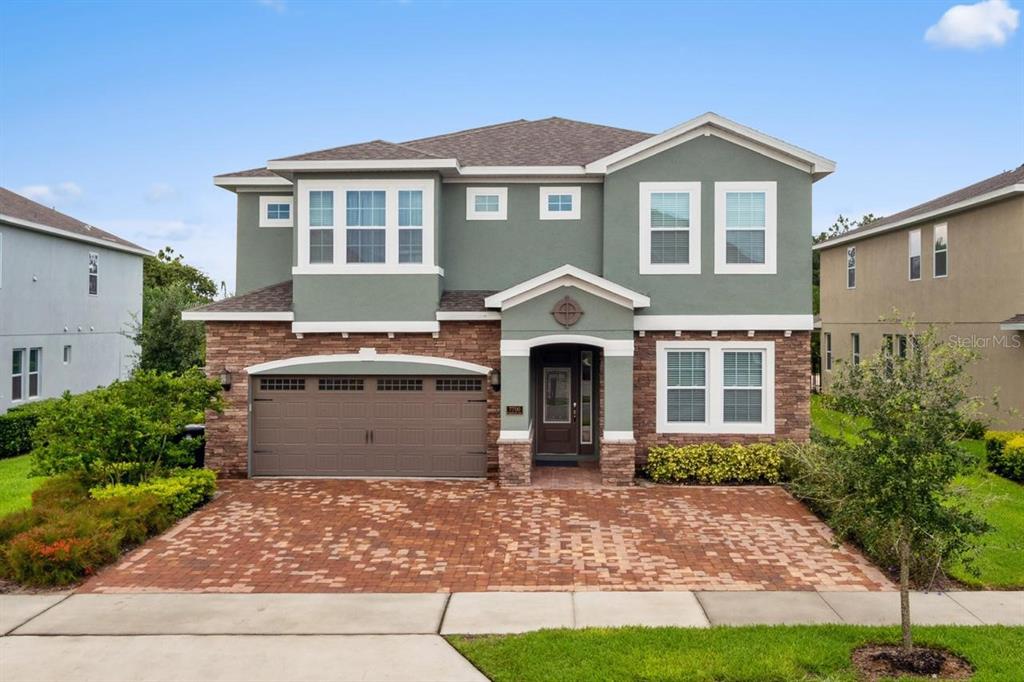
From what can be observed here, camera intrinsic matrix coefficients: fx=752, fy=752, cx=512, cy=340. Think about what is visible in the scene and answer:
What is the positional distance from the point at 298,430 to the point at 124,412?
153 inches

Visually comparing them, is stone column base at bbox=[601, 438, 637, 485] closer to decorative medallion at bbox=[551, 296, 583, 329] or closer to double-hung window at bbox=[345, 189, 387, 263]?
decorative medallion at bbox=[551, 296, 583, 329]

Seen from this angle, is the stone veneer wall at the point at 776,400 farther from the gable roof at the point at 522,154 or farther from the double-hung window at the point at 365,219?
the double-hung window at the point at 365,219

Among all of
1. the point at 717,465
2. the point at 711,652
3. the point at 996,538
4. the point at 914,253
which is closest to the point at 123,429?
the point at 711,652

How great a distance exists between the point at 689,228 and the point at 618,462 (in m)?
5.03

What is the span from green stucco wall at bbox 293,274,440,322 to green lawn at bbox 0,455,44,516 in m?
5.81

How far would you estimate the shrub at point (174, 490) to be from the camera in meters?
12.1

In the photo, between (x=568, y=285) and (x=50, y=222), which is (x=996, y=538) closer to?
(x=568, y=285)

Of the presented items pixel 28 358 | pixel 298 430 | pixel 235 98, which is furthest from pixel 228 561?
pixel 28 358

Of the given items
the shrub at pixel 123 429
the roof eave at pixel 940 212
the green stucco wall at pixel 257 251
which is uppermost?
the roof eave at pixel 940 212

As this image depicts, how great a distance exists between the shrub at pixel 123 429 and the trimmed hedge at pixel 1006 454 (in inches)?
628

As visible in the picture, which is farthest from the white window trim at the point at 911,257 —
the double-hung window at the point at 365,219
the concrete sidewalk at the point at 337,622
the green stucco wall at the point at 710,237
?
the double-hung window at the point at 365,219

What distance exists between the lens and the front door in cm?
1684

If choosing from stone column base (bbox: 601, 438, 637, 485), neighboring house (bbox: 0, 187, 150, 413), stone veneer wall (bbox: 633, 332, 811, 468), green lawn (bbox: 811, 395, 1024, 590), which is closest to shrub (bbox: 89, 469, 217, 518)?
stone column base (bbox: 601, 438, 637, 485)

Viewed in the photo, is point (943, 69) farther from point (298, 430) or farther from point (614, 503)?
point (298, 430)
